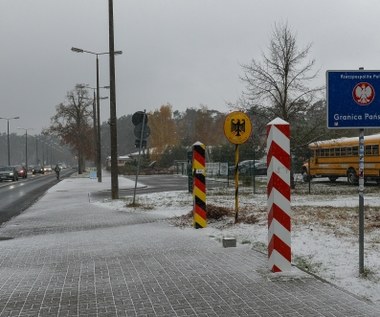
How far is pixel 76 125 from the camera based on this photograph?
65.8 meters

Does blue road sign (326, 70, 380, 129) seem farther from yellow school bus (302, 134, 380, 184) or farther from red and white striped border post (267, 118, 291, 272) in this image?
yellow school bus (302, 134, 380, 184)

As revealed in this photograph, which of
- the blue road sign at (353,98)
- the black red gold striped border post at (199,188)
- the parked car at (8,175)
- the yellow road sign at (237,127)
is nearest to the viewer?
the blue road sign at (353,98)

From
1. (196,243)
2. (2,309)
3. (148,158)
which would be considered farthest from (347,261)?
(148,158)

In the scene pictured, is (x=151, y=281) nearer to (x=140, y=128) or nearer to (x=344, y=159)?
(x=140, y=128)

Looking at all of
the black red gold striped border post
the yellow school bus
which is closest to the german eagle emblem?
the black red gold striped border post

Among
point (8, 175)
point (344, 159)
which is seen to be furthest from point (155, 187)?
point (8, 175)

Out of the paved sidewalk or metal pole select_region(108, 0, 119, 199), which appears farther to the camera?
metal pole select_region(108, 0, 119, 199)

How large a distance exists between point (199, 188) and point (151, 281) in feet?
14.4

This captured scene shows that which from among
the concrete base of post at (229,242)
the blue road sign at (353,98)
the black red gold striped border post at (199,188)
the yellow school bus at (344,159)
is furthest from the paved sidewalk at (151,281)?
the yellow school bus at (344,159)

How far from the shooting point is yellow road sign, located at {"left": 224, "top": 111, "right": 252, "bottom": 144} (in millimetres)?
10375

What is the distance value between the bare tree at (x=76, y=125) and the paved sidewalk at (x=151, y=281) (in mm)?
55870

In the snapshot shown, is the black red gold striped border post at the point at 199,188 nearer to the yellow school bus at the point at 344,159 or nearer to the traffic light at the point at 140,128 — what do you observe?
the traffic light at the point at 140,128

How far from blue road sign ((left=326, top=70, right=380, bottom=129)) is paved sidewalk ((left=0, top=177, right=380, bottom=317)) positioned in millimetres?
1971

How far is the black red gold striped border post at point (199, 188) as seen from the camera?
10.1 m
